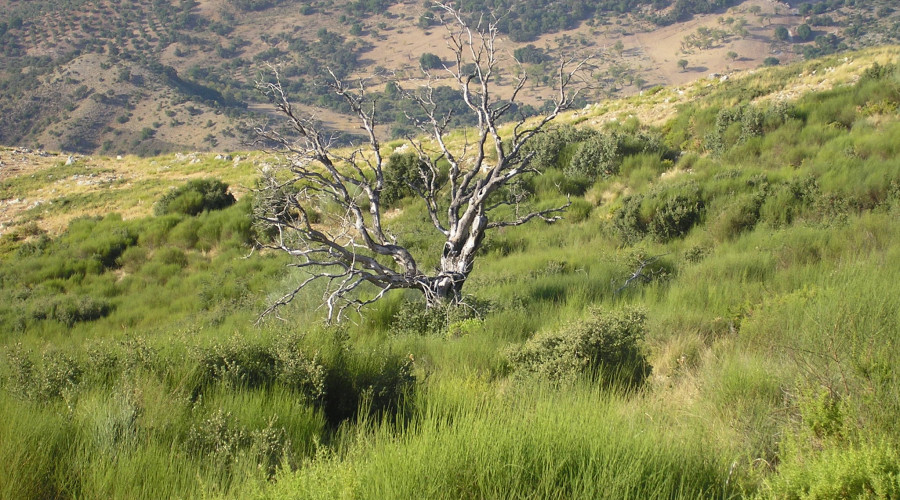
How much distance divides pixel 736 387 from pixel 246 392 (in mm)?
3121

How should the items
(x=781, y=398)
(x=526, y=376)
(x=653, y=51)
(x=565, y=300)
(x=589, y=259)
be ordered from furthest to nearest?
(x=653, y=51), (x=589, y=259), (x=565, y=300), (x=526, y=376), (x=781, y=398)

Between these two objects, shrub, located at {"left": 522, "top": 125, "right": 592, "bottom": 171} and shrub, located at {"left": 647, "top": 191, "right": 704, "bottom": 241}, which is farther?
shrub, located at {"left": 522, "top": 125, "right": 592, "bottom": 171}

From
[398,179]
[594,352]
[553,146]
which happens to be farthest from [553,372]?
[553,146]

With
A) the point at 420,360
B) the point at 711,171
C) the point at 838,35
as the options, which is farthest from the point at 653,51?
the point at 420,360

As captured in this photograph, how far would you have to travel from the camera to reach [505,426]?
105 inches

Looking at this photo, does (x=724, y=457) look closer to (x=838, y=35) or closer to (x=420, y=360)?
(x=420, y=360)

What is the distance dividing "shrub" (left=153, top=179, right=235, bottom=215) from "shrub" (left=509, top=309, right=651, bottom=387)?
14865 millimetres

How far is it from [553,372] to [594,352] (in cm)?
49

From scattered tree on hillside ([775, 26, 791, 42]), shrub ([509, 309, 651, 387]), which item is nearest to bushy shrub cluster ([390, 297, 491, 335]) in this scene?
shrub ([509, 309, 651, 387])

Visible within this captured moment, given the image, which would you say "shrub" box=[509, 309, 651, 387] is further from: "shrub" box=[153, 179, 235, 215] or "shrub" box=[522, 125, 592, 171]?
"shrub" box=[153, 179, 235, 215]

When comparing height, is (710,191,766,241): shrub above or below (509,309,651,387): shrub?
below

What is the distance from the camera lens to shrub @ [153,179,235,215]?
55.6 ft

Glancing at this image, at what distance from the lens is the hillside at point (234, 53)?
10206 centimetres

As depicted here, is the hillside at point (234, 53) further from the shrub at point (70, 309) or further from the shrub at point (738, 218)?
the shrub at point (70, 309)
